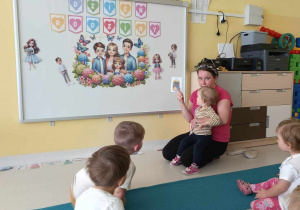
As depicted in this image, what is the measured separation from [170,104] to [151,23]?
0.99 m

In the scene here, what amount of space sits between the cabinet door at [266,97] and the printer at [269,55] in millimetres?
296

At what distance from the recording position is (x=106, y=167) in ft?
3.91

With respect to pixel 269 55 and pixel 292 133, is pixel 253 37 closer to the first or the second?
pixel 269 55

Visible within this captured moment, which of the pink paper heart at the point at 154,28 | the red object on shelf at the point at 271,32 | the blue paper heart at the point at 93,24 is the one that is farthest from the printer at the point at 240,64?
the blue paper heart at the point at 93,24

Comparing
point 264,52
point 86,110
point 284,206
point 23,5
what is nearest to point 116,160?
point 284,206

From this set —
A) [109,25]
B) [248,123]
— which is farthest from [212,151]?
[109,25]

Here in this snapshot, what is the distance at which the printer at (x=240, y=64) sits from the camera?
10.9 ft

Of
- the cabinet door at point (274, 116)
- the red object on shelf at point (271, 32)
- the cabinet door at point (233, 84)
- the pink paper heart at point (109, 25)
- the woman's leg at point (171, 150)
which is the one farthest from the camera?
the red object on shelf at point (271, 32)

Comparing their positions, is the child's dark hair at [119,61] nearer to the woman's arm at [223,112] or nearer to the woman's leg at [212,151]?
the woman's arm at [223,112]

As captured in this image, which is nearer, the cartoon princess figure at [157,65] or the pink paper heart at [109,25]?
the pink paper heart at [109,25]

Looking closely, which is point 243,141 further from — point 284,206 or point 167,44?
point 284,206

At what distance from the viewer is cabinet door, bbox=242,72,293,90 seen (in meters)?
3.33

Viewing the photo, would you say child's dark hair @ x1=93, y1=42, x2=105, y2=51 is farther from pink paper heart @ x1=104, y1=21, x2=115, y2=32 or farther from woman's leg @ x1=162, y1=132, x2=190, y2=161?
woman's leg @ x1=162, y1=132, x2=190, y2=161

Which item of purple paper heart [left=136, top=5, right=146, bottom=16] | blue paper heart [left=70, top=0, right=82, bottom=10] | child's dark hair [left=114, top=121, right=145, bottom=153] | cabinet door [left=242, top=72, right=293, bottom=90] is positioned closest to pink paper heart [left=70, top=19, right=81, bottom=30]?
blue paper heart [left=70, top=0, right=82, bottom=10]
